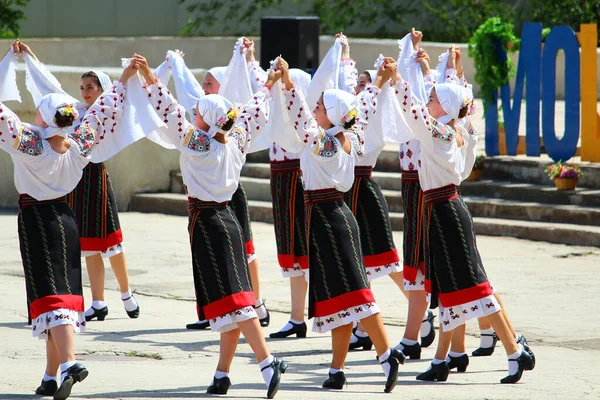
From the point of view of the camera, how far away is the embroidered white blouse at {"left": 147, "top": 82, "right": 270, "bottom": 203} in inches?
261

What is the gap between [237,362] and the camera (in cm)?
768

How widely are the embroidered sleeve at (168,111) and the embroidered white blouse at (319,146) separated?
0.66 meters

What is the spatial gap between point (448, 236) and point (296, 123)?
1.10 m

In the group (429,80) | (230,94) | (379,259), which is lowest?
(379,259)

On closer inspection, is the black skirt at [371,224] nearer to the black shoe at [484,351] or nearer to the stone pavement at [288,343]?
the stone pavement at [288,343]

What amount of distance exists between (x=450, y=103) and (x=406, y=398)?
1.76 meters

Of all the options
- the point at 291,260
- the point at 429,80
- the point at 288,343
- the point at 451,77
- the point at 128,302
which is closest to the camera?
the point at 429,80

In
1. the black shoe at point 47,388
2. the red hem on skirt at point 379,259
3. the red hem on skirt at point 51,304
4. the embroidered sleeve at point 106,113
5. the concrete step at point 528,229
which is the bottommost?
the concrete step at point 528,229

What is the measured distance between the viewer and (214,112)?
6.66 meters

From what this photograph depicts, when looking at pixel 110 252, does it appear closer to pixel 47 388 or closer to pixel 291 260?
pixel 291 260

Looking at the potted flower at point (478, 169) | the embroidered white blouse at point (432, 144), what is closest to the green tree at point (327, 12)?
the potted flower at point (478, 169)

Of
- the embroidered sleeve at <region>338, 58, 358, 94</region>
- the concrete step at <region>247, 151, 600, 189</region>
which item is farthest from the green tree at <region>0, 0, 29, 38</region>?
the embroidered sleeve at <region>338, 58, 358, 94</region>

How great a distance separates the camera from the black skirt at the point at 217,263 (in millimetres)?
6598

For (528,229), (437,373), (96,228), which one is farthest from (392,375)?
(528,229)
